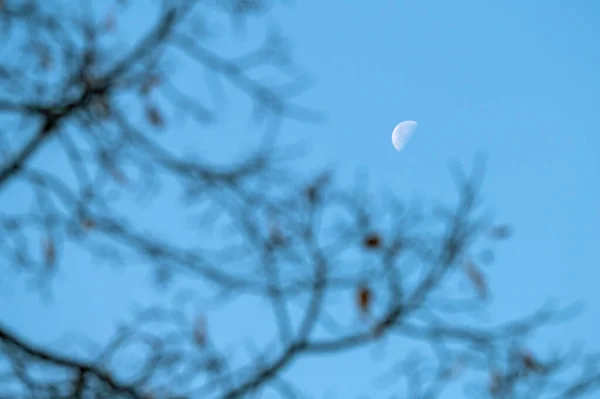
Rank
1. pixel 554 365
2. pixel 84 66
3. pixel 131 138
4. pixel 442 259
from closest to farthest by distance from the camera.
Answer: pixel 442 259, pixel 554 365, pixel 84 66, pixel 131 138

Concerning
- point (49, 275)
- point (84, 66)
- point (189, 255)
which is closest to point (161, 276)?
point (189, 255)

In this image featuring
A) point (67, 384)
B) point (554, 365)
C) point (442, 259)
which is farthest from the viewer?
point (67, 384)

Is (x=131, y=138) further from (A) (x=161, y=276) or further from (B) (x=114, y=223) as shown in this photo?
(A) (x=161, y=276)

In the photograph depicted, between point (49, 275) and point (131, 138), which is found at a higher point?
point (131, 138)

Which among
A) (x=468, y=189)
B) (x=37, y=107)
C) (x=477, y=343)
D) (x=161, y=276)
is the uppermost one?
(x=468, y=189)

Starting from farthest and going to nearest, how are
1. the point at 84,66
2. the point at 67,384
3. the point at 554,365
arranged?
the point at 84,66 < the point at 67,384 < the point at 554,365

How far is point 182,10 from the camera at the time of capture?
354 cm

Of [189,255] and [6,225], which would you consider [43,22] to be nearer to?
[6,225]

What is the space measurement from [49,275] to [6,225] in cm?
36

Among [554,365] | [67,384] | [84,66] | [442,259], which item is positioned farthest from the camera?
[84,66]

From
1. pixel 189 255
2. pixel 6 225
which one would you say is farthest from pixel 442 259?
pixel 6 225

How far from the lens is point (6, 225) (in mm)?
3402

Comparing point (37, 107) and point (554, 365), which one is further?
point (37, 107)

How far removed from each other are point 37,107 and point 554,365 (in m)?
2.54
